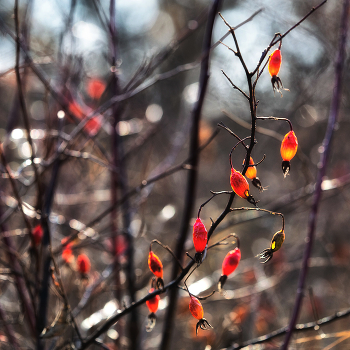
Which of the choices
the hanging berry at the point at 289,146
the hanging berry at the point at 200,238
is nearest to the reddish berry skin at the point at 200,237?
the hanging berry at the point at 200,238

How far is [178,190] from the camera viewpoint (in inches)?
180

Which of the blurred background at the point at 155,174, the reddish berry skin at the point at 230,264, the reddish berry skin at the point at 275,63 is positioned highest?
the blurred background at the point at 155,174

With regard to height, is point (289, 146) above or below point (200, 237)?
above

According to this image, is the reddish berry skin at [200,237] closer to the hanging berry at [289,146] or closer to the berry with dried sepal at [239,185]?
the berry with dried sepal at [239,185]

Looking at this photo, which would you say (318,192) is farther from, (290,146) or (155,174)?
(155,174)

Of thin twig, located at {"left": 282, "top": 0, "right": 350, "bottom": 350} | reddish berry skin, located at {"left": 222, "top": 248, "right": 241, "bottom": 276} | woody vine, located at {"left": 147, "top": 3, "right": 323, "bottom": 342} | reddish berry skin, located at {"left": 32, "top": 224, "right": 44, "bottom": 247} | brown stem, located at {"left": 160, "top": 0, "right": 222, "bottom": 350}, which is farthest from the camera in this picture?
brown stem, located at {"left": 160, "top": 0, "right": 222, "bottom": 350}

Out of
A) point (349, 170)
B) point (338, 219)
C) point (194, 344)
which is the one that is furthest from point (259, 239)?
point (194, 344)

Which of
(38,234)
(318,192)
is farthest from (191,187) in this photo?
(38,234)

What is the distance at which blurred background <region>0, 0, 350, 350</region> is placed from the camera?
1559 millimetres

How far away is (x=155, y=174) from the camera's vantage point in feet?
7.20

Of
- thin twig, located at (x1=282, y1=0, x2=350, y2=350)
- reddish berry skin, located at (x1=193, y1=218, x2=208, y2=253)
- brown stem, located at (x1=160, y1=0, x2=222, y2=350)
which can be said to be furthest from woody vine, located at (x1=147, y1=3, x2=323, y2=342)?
brown stem, located at (x1=160, y1=0, x2=222, y2=350)

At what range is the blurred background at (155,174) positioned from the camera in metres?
1.56

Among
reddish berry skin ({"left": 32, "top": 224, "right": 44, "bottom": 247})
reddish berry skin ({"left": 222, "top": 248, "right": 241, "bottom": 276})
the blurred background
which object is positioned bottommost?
reddish berry skin ({"left": 222, "top": 248, "right": 241, "bottom": 276})

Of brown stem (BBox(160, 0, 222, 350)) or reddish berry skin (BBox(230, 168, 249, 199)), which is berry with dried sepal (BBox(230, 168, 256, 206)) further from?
brown stem (BBox(160, 0, 222, 350))
